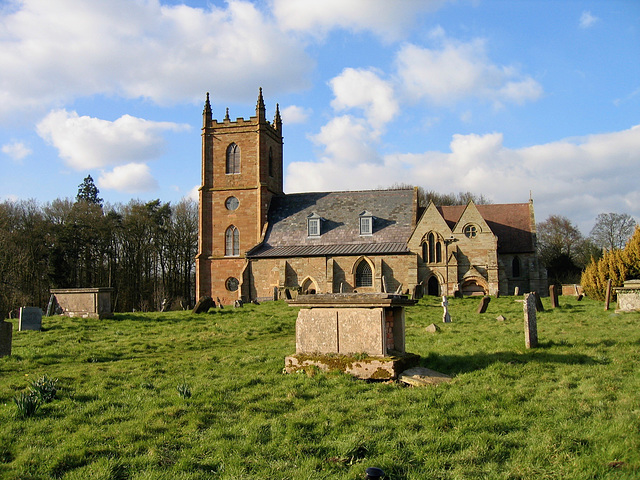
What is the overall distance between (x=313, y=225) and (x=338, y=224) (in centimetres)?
181

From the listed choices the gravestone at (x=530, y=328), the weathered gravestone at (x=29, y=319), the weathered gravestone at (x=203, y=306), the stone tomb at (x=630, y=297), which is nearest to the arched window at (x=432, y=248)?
the weathered gravestone at (x=203, y=306)

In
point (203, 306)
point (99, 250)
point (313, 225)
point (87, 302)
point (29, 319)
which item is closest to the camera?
point (29, 319)

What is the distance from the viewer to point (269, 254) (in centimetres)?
3869

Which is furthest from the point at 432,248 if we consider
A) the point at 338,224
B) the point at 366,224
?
the point at 338,224

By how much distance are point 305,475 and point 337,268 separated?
32.2 meters

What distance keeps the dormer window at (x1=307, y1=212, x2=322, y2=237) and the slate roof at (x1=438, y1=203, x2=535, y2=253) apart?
30.2 feet

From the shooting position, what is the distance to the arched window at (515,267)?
39875 millimetres

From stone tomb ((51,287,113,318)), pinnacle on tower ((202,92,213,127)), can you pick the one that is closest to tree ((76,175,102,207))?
pinnacle on tower ((202,92,213,127))

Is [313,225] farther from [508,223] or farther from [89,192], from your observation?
[89,192]

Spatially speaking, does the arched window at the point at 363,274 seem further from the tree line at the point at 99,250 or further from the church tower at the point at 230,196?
the tree line at the point at 99,250

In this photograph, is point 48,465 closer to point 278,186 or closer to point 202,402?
point 202,402

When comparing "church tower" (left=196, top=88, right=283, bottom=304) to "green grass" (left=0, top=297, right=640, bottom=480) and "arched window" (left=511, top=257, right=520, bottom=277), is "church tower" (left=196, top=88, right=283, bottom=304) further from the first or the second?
"green grass" (left=0, top=297, right=640, bottom=480)

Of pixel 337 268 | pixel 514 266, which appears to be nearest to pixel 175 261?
pixel 337 268

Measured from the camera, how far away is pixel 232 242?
42250 millimetres
